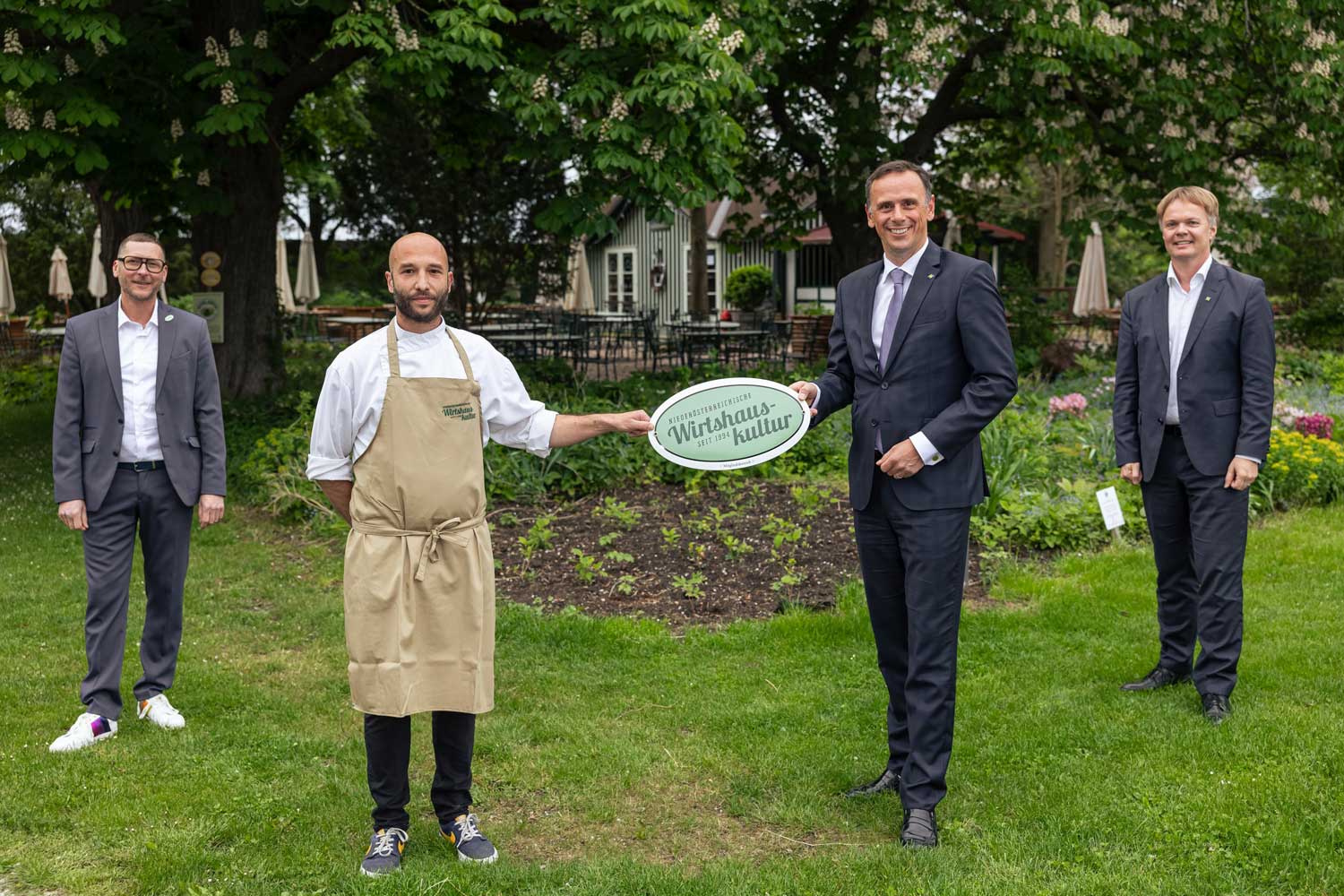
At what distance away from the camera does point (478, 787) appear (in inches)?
179

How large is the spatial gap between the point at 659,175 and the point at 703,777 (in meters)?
6.35

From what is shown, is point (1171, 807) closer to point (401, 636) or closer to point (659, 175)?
point (401, 636)

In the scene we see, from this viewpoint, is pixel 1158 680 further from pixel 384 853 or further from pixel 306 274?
pixel 306 274

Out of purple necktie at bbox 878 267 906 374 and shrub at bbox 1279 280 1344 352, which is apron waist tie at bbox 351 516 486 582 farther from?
shrub at bbox 1279 280 1344 352

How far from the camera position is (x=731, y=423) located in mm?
4191

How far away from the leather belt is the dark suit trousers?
2 centimetres

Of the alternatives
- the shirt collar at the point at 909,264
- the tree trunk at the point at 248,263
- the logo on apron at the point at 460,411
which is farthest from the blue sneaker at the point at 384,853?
the tree trunk at the point at 248,263

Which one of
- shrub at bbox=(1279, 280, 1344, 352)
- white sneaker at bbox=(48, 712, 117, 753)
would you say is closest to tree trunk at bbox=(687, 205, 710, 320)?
shrub at bbox=(1279, 280, 1344, 352)

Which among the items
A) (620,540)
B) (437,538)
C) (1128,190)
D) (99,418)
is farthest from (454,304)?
(437,538)

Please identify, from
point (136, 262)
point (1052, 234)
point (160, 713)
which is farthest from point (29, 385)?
point (1052, 234)

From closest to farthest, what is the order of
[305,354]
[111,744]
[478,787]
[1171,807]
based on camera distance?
[1171,807] → [478,787] → [111,744] → [305,354]

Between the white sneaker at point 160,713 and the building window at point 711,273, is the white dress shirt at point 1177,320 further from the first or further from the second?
the building window at point 711,273

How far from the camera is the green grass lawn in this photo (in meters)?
3.73

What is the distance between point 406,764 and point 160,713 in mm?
1909
